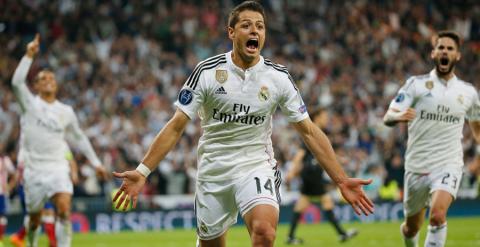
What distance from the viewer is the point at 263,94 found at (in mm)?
8031

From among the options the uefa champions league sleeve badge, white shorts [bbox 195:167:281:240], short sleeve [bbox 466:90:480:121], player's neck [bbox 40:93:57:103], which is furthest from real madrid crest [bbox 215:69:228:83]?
player's neck [bbox 40:93:57:103]

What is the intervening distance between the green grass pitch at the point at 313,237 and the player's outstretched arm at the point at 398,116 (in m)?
5.21

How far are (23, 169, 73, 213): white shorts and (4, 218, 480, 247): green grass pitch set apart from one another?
489cm

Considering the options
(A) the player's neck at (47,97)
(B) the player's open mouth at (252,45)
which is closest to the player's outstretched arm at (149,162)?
(B) the player's open mouth at (252,45)

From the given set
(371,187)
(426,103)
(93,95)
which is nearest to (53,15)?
(93,95)

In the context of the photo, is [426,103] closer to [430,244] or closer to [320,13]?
[430,244]

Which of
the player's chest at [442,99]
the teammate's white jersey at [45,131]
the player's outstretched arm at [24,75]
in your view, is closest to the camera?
the player's chest at [442,99]

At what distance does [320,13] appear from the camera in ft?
107

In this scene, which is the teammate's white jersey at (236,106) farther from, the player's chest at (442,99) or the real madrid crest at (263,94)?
the player's chest at (442,99)

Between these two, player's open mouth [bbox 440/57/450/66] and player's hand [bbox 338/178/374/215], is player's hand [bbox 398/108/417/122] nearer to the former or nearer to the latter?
player's open mouth [bbox 440/57/450/66]

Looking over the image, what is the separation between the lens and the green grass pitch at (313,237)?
55.7 feet

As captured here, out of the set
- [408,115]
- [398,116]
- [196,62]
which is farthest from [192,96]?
[196,62]

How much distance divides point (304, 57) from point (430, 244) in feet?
67.2

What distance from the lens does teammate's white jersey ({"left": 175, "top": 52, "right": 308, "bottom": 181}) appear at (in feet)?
26.2
